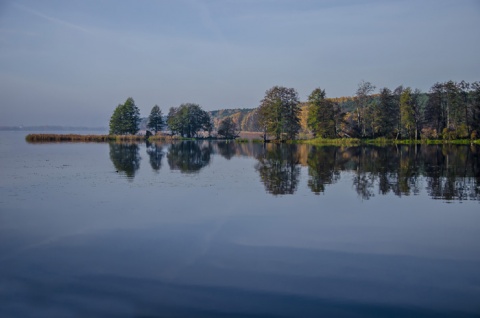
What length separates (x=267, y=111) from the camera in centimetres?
9331

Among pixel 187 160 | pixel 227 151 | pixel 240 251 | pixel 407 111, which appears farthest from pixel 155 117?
pixel 240 251

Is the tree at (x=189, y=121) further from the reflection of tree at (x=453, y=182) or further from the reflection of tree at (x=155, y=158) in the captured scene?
the reflection of tree at (x=453, y=182)

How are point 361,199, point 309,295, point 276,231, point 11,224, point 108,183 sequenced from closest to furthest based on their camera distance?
point 309,295 < point 276,231 < point 11,224 < point 361,199 < point 108,183

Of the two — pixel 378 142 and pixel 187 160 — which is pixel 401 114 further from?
pixel 187 160

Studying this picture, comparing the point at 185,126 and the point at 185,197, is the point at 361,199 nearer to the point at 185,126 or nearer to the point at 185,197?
the point at 185,197

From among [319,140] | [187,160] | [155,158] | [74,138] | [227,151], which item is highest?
[74,138]

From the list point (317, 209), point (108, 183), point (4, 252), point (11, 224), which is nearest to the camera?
point (4, 252)

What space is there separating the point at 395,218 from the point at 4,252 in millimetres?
13382

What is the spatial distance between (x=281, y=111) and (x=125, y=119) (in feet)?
149

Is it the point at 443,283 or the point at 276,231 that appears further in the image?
the point at 276,231

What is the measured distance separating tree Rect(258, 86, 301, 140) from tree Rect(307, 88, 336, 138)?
344 cm

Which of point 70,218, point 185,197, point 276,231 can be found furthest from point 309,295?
point 185,197

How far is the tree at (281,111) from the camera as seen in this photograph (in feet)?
302

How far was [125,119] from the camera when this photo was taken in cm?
11131
